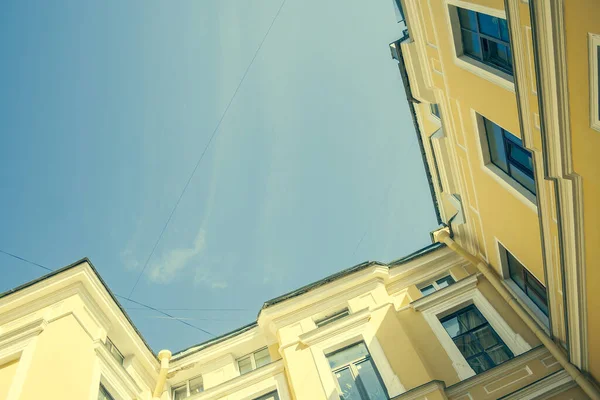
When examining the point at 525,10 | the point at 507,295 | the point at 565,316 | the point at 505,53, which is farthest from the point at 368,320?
the point at 525,10

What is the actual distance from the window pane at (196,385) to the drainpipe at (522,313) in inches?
349

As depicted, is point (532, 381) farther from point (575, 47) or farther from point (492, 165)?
point (575, 47)

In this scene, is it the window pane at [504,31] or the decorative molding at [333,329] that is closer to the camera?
the window pane at [504,31]

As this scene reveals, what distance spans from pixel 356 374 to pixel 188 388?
5627 millimetres

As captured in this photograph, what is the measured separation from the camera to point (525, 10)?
709 cm

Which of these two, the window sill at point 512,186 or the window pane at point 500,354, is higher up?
the window sill at point 512,186

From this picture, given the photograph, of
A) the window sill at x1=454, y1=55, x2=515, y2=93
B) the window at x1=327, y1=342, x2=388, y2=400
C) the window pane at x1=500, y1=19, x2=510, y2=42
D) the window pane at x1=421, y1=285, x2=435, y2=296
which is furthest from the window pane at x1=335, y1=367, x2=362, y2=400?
the window pane at x1=500, y1=19, x2=510, y2=42

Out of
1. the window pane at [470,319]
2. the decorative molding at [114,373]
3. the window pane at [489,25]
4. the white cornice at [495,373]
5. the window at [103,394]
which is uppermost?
the window pane at [489,25]

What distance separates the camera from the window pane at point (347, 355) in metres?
12.0

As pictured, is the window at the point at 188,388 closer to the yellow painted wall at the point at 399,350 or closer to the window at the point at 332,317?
the window at the point at 332,317

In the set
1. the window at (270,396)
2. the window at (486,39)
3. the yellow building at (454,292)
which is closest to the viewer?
the yellow building at (454,292)

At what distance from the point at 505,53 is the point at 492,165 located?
9.34ft

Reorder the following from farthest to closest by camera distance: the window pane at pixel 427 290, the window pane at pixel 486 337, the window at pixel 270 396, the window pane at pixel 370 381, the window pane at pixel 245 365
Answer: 1. the window pane at pixel 427 290
2. the window pane at pixel 245 365
3. the window at pixel 270 396
4. the window pane at pixel 486 337
5. the window pane at pixel 370 381

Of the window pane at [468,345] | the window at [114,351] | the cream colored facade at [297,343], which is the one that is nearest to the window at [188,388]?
the cream colored facade at [297,343]
